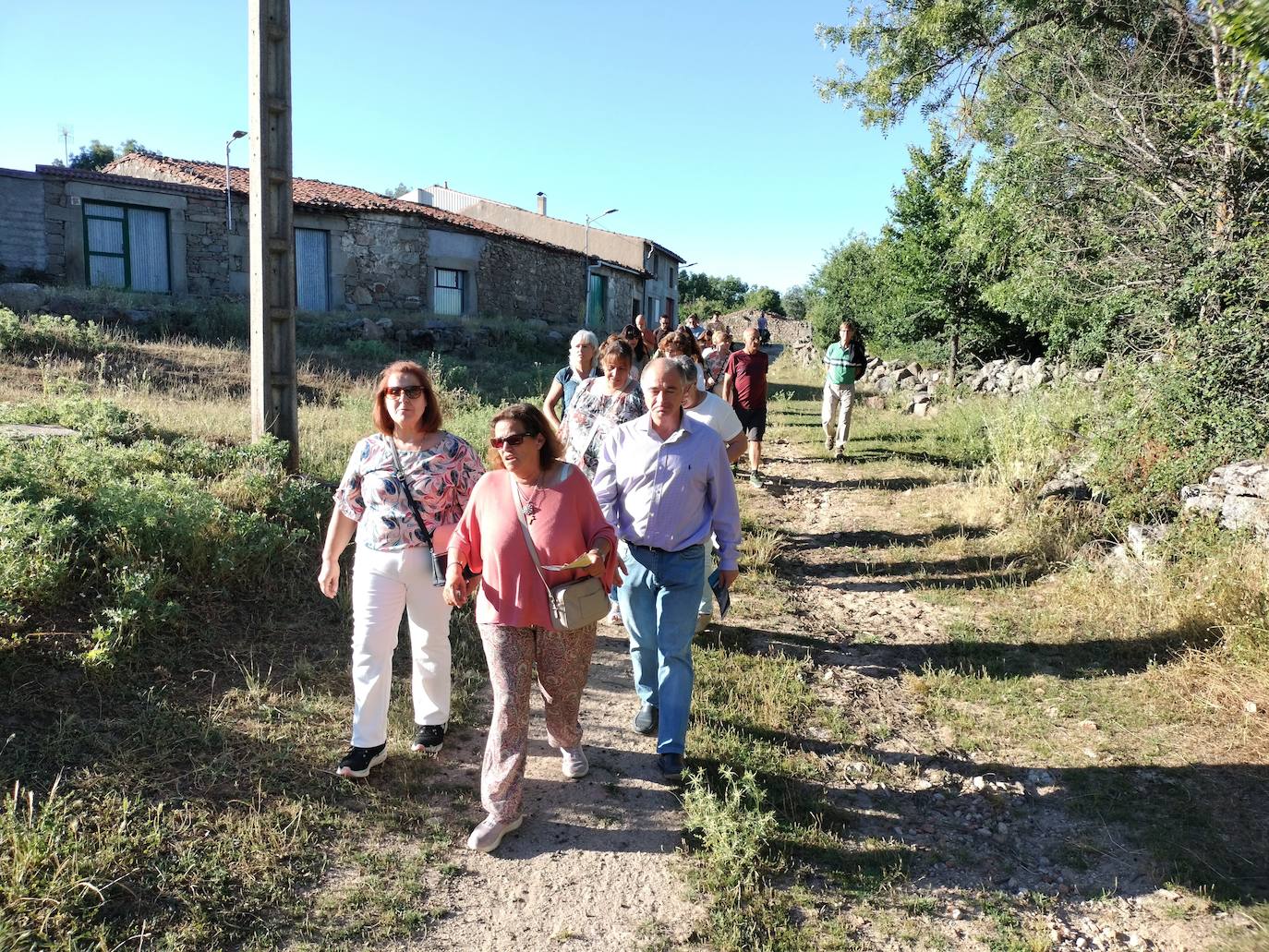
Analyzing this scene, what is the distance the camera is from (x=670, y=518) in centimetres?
380

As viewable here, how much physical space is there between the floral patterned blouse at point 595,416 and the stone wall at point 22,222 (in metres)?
17.3

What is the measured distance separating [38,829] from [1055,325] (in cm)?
1501

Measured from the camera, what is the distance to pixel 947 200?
16.4 meters

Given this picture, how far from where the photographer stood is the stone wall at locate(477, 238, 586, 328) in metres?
24.8

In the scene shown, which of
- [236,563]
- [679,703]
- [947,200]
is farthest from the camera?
[947,200]

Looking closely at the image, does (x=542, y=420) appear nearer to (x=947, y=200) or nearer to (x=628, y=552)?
(x=628, y=552)

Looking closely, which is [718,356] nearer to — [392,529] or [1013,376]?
[392,529]

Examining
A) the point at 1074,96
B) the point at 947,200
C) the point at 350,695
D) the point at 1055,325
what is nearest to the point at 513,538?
the point at 350,695

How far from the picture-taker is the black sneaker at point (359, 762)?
3.55m

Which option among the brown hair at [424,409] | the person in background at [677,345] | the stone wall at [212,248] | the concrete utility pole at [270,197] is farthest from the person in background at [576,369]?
the stone wall at [212,248]

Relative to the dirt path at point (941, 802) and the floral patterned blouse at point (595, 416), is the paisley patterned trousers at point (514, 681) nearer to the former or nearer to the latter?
the dirt path at point (941, 802)

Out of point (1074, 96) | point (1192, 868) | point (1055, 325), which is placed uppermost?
point (1074, 96)

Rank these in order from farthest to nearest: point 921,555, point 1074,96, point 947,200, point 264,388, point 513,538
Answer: point 947,200, point 1074,96, point 921,555, point 264,388, point 513,538

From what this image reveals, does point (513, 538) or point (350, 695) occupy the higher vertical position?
point (513, 538)
